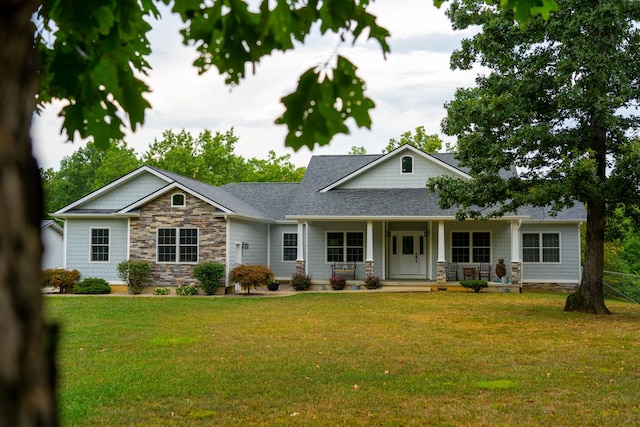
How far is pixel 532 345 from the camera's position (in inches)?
430

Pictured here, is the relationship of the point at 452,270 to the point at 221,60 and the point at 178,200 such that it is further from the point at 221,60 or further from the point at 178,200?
the point at 221,60

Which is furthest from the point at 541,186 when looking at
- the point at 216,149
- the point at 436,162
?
the point at 216,149

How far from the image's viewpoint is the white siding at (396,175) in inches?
1053

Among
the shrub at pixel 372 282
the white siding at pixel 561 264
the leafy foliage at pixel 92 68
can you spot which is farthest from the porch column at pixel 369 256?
the leafy foliage at pixel 92 68

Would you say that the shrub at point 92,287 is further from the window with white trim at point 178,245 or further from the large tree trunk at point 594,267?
the large tree trunk at point 594,267

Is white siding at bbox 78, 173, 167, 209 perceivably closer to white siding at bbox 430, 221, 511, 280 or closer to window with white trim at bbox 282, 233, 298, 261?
window with white trim at bbox 282, 233, 298, 261

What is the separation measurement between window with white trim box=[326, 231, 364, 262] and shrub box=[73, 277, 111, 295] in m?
9.59

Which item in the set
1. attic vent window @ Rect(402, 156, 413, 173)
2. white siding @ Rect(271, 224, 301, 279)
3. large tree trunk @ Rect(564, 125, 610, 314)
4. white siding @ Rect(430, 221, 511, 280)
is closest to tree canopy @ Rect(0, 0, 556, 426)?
large tree trunk @ Rect(564, 125, 610, 314)

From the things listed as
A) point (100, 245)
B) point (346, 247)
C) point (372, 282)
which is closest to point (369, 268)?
point (372, 282)

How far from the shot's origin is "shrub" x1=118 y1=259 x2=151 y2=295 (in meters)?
23.2

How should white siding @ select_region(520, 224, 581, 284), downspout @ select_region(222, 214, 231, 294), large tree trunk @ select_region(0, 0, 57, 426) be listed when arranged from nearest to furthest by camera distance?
large tree trunk @ select_region(0, 0, 57, 426) → downspout @ select_region(222, 214, 231, 294) → white siding @ select_region(520, 224, 581, 284)

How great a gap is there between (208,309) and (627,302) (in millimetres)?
14747

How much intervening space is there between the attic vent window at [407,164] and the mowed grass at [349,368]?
37.8 ft

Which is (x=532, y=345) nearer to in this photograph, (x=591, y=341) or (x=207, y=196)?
(x=591, y=341)
